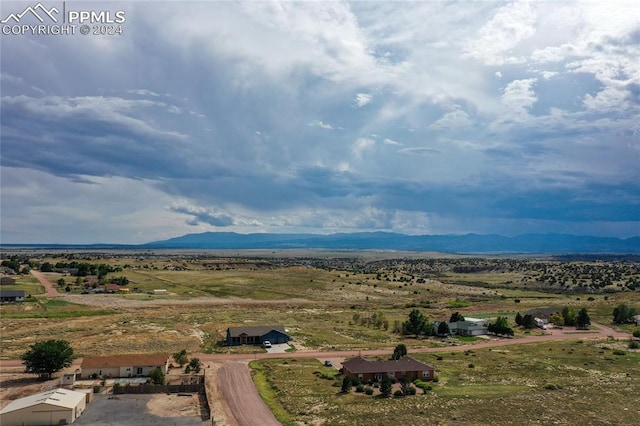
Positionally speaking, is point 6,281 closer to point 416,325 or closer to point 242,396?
point 416,325

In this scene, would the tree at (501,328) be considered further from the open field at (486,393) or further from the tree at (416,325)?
Result: the open field at (486,393)

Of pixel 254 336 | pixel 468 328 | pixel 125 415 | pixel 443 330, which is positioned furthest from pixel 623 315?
pixel 125 415

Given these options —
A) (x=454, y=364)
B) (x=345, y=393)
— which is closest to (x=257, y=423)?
(x=345, y=393)

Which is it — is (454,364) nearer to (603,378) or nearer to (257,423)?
(603,378)

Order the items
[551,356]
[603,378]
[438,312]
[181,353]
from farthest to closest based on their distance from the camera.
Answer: [438,312] < [551,356] < [181,353] < [603,378]

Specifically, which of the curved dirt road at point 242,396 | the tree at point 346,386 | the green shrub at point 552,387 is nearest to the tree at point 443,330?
the green shrub at point 552,387
